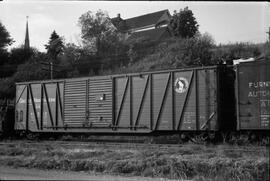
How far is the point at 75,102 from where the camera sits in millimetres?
16500

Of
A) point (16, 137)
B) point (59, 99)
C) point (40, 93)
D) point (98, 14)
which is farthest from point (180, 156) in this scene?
point (98, 14)

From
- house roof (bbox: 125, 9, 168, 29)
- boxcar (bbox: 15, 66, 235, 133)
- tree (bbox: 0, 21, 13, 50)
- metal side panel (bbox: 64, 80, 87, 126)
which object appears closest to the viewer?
boxcar (bbox: 15, 66, 235, 133)

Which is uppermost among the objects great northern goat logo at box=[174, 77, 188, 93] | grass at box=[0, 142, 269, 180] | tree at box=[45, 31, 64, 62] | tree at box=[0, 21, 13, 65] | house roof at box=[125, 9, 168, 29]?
house roof at box=[125, 9, 168, 29]

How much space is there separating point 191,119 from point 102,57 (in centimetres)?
3788

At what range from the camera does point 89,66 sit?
50.3 m

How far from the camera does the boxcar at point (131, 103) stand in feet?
44.1

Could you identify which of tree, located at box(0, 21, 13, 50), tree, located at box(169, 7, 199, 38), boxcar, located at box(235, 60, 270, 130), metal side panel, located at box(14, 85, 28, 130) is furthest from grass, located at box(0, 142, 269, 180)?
tree, located at box(169, 7, 199, 38)

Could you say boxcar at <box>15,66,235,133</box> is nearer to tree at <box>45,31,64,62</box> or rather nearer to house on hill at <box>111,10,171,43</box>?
tree at <box>45,31,64,62</box>

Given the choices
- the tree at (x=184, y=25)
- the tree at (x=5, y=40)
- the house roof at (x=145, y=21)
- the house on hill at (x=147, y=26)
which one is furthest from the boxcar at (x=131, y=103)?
the house roof at (x=145, y=21)

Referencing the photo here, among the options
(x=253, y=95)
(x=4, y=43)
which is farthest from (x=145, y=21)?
(x=253, y=95)

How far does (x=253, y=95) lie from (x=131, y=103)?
5.26 meters

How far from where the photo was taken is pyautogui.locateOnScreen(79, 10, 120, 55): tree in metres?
52.5

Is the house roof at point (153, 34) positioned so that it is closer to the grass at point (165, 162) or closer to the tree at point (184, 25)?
the tree at point (184, 25)

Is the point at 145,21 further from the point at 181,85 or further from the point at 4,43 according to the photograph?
the point at 181,85
